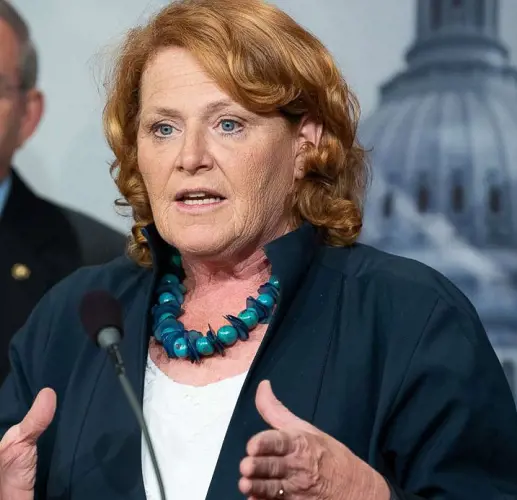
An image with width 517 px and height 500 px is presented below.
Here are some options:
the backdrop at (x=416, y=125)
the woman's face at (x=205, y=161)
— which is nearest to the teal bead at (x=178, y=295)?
the woman's face at (x=205, y=161)

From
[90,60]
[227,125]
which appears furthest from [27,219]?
[227,125]

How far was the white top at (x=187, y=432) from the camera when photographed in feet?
5.09

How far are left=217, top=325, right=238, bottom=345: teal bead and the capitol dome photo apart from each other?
903 mm

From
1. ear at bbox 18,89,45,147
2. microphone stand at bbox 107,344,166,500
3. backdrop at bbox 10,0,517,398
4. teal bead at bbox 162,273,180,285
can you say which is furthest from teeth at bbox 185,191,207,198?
ear at bbox 18,89,45,147

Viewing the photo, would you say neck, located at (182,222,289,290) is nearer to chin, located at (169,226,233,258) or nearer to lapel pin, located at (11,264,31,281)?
chin, located at (169,226,233,258)

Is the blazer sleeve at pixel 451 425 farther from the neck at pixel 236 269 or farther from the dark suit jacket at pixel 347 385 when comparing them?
the neck at pixel 236 269

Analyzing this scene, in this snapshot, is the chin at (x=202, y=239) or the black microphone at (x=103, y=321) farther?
the chin at (x=202, y=239)

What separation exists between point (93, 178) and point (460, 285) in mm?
921

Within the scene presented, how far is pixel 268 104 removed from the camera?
165 cm

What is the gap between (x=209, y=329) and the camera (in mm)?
1681

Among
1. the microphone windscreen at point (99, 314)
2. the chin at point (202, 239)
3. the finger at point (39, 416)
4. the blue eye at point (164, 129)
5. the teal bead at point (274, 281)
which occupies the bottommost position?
the finger at point (39, 416)

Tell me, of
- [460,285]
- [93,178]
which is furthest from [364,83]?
[93,178]

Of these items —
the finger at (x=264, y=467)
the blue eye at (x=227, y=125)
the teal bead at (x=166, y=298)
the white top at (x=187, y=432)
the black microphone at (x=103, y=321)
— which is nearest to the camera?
the finger at (x=264, y=467)

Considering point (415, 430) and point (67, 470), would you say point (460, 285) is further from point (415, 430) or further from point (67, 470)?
point (67, 470)
